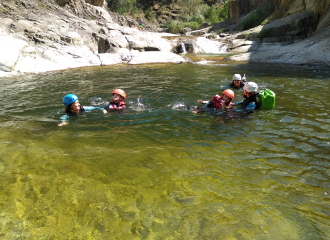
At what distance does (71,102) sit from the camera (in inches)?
241

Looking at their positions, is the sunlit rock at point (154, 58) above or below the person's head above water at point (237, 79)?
above

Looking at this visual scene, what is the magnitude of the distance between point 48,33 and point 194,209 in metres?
19.7

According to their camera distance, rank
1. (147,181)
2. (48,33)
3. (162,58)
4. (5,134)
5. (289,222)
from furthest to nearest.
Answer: (162,58), (48,33), (5,134), (147,181), (289,222)

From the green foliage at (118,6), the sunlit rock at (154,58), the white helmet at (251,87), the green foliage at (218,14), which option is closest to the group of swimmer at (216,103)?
the white helmet at (251,87)

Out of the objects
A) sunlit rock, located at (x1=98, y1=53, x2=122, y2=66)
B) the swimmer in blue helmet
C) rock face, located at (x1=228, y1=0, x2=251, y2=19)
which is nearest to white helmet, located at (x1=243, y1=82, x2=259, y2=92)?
the swimmer in blue helmet

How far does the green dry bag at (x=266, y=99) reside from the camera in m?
6.35

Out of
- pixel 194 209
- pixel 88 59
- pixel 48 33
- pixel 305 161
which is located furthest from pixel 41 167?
pixel 48 33

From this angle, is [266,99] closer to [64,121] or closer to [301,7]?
[64,121]

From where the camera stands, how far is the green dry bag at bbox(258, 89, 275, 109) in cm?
635

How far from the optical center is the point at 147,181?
3.11 m

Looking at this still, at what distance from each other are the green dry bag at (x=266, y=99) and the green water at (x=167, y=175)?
22 cm

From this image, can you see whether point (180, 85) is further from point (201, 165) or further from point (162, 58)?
point (162, 58)

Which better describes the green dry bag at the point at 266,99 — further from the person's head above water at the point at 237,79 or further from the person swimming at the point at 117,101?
the person swimming at the point at 117,101

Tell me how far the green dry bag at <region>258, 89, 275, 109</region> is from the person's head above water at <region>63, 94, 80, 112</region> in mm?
5531
